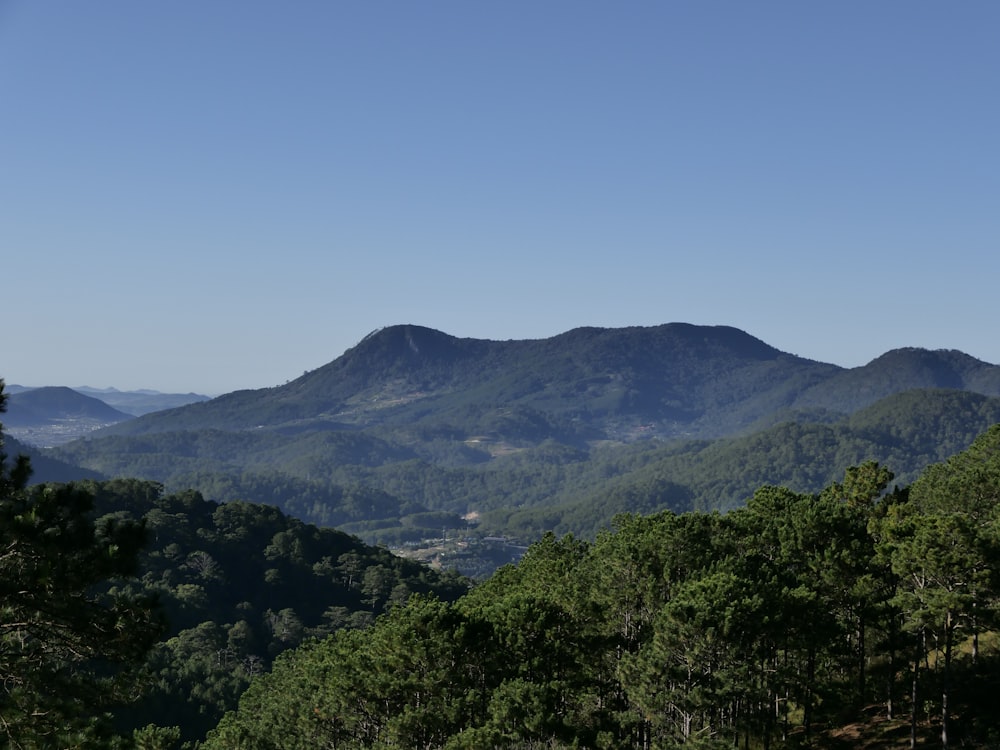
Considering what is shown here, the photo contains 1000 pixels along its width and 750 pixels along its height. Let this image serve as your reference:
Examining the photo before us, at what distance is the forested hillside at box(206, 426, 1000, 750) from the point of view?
3556 centimetres

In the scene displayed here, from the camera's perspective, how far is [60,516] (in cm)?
1855

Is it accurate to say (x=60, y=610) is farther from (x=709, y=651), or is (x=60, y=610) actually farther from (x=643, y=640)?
(x=643, y=640)

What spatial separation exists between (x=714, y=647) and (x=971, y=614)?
32.4ft

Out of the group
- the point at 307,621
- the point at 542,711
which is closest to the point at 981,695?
Answer: the point at 542,711

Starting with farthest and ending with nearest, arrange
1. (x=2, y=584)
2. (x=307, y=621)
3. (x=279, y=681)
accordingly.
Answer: (x=307, y=621) < (x=279, y=681) < (x=2, y=584)

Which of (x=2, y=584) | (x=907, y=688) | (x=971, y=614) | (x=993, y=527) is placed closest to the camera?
(x=2, y=584)

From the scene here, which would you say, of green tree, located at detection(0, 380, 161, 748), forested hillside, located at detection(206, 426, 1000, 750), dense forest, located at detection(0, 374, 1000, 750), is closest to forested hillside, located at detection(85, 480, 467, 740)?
dense forest, located at detection(0, 374, 1000, 750)

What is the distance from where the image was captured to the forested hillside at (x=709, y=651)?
35562 millimetres

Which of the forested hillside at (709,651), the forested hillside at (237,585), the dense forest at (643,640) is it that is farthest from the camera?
the forested hillside at (237,585)

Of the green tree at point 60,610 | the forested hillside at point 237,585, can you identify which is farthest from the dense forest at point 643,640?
the forested hillside at point 237,585

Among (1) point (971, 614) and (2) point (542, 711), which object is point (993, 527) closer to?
(1) point (971, 614)

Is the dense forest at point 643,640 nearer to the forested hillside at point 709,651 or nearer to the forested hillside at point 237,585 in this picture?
the forested hillside at point 709,651

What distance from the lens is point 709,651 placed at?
35.9 meters

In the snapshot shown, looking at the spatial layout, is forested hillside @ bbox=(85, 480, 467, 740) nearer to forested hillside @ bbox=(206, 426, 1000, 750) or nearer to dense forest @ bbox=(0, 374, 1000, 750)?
dense forest @ bbox=(0, 374, 1000, 750)
